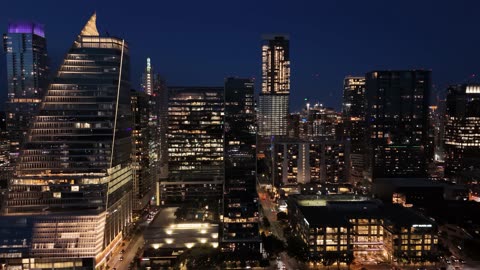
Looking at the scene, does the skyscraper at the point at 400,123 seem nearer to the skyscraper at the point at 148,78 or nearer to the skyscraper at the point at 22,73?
the skyscraper at the point at 22,73

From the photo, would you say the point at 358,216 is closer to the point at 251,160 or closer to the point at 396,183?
the point at 251,160

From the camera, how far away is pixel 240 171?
57188 mm

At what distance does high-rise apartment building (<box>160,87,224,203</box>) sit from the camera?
77812 mm

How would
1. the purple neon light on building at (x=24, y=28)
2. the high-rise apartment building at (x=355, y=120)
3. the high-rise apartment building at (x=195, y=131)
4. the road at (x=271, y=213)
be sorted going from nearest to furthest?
the road at (x=271, y=213), the high-rise apartment building at (x=195, y=131), the purple neon light on building at (x=24, y=28), the high-rise apartment building at (x=355, y=120)

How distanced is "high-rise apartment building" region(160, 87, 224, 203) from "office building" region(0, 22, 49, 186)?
29.1 m

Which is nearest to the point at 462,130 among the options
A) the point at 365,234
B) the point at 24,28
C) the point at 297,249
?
the point at 365,234

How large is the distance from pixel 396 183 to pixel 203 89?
40441 mm

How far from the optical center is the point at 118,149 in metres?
53.0

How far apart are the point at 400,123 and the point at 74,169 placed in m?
67.4

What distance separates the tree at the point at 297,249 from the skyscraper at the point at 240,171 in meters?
4.08

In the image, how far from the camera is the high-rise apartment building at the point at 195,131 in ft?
255

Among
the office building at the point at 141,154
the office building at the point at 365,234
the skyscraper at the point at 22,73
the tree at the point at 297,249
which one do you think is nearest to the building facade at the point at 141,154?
the office building at the point at 141,154

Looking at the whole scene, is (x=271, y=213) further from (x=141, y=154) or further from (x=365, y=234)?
(x=141, y=154)

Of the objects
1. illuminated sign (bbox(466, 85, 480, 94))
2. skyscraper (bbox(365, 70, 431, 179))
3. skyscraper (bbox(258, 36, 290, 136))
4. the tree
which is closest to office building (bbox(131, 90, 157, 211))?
the tree
